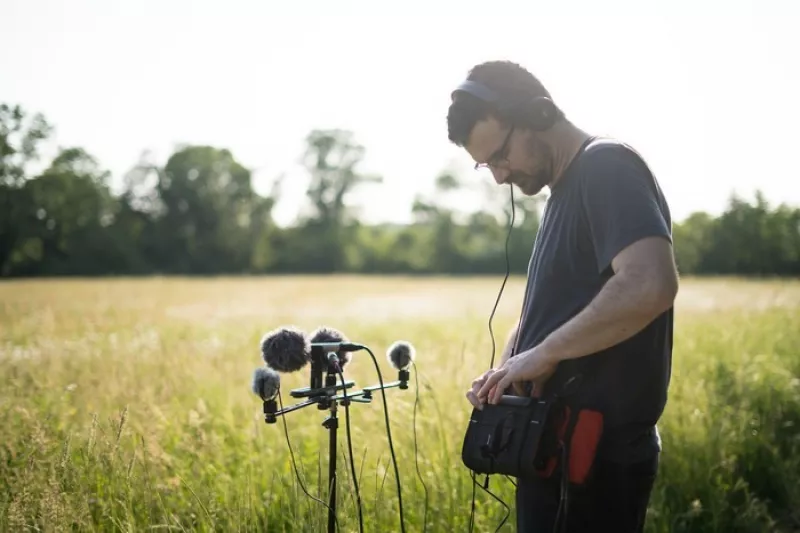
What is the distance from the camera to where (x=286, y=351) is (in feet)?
7.48

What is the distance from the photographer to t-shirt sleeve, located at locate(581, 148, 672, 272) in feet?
5.98

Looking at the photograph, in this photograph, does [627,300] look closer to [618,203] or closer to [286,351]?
[618,203]

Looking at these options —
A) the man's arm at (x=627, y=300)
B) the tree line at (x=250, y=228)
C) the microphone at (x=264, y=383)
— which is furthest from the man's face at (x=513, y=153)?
the tree line at (x=250, y=228)

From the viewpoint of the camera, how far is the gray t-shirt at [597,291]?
6.26 ft

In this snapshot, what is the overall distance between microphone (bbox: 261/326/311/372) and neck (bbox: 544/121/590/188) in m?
1.01

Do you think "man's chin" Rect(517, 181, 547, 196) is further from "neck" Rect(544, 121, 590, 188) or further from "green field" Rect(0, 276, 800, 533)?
"green field" Rect(0, 276, 800, 533)

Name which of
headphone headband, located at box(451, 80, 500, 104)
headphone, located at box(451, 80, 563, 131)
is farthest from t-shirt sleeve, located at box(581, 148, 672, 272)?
headphone headband, located at box(451, 80, 500, 104)

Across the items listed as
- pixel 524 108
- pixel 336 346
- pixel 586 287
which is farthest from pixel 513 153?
pixel 336 346

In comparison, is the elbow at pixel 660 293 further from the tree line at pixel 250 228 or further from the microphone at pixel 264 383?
the tree line at pixel 250 228

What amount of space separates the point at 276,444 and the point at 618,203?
3.42m

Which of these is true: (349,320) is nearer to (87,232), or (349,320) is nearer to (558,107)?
(558,107)

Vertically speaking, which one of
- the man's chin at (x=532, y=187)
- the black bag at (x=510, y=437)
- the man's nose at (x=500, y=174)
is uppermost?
the man's nose at (x=500, y=174)

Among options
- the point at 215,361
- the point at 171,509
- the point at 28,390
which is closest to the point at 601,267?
the point at 171,509

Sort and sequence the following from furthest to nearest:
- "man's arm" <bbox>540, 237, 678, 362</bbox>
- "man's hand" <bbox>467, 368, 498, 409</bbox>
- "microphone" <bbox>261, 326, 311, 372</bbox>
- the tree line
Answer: the tree line → "microphone" <bbox>261, 326, 311, 372</bbox> → "man's hand" <bbox>467, 368, 498, 409</bbox> → "man's arm" <bbox>540, 237, 678, 362</bbox>
